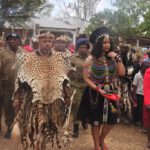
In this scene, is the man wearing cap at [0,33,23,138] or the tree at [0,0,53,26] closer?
the man wearing cap at [0,33,23,138]

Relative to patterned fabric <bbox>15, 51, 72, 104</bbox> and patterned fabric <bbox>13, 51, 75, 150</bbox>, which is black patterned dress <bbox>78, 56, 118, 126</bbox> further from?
patterned fabric <bbox>15, 51, 72, 104</bbox>

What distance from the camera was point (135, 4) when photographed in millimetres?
24672

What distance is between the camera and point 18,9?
17.3 m

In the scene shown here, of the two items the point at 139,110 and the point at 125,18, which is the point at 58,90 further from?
the point at 125,18

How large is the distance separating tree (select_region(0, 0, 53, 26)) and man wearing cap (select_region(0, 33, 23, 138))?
10.7 m

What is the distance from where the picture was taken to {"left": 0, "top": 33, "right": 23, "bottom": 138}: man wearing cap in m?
6.57

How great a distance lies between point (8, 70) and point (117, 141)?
92.4 inches

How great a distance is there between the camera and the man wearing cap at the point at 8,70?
21.6ft

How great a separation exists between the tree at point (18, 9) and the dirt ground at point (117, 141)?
10933 millimetres

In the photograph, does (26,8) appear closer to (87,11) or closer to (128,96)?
(128,96)

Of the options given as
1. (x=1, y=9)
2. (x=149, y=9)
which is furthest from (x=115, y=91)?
(x=149, y=9)

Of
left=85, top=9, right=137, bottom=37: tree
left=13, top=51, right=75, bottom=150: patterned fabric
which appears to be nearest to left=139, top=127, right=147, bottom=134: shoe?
left=13, top=51, right=75, bottom=150: patterned fabric

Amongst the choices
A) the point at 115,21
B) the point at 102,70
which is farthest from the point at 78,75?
the point at 115,21

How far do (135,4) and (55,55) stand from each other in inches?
815
